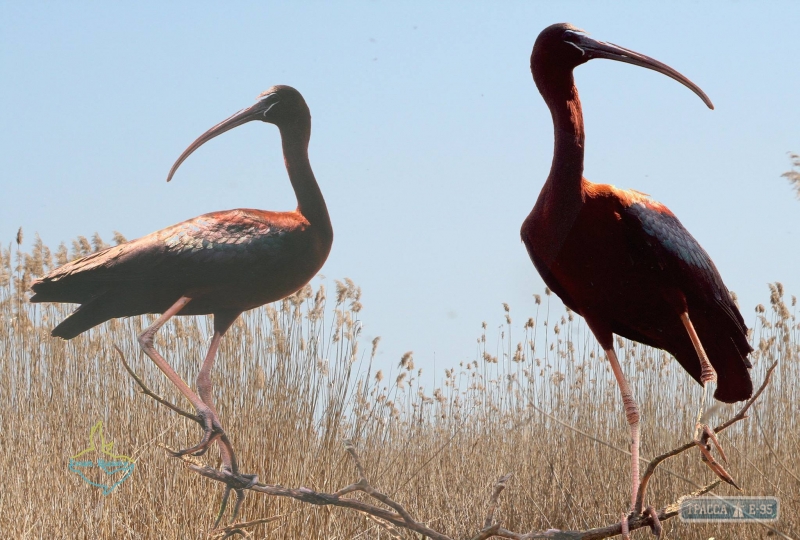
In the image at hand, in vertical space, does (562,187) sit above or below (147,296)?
above

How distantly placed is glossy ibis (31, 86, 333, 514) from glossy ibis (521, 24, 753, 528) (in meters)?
0.91

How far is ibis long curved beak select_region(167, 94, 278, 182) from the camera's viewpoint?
284 centimetres

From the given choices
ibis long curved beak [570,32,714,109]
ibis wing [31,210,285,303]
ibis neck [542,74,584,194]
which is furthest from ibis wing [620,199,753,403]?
ibis wing [31,210,285,303]

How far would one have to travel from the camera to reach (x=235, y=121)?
290cm

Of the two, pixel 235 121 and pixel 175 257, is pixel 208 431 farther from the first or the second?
pixel 235 121

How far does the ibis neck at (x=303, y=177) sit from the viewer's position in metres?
2.71

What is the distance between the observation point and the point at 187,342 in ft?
10.6

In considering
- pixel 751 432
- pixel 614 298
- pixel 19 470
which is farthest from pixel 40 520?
pixel 751 432

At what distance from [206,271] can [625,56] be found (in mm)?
1534

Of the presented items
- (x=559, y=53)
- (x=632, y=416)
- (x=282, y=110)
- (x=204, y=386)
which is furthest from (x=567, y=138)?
(x=204, y=386)

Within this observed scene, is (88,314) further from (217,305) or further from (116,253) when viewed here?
(217,305)

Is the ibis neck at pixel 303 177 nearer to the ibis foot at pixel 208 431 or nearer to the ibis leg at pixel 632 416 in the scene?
the ibis foot at pixel 208 431

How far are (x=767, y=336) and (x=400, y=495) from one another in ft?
6.89

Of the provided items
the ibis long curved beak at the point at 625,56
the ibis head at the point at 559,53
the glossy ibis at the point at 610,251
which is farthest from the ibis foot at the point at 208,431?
the ibis long curved beak at the point at 625,56
